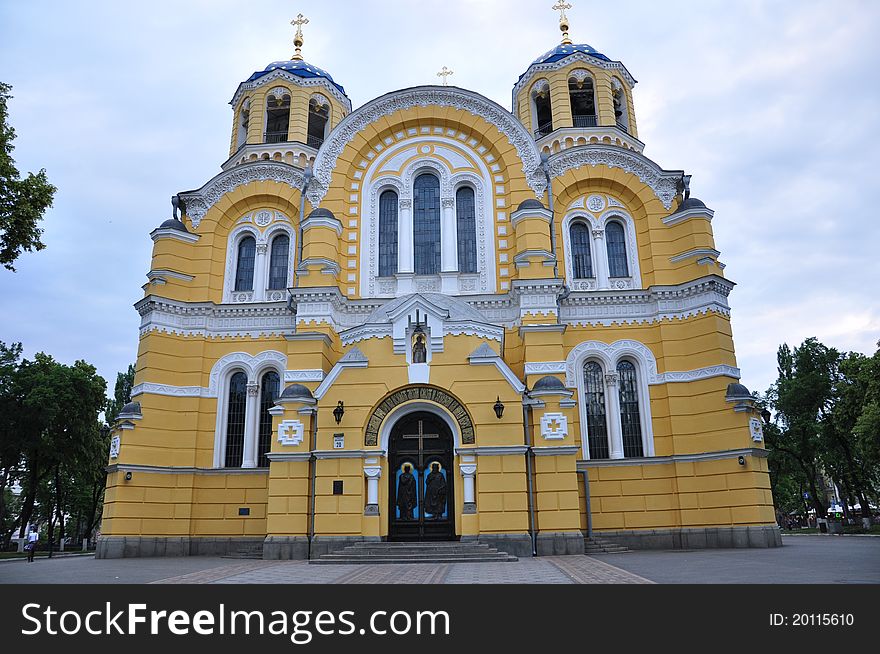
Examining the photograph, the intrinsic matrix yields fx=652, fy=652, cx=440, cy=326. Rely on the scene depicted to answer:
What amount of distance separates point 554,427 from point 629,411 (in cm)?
546

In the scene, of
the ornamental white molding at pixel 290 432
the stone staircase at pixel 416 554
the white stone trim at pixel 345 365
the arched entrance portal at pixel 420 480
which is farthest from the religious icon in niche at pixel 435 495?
the ornamental white molding at pixel 290 432

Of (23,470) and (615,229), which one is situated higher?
(615,229)

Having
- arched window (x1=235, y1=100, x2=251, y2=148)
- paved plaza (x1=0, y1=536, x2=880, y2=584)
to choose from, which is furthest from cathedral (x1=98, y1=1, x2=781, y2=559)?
paved plaza (x1=0, y1=536, x2=880, y2=584)

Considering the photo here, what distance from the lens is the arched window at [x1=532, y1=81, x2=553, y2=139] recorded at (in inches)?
1201

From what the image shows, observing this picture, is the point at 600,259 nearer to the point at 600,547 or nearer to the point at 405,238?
the point at 405,238

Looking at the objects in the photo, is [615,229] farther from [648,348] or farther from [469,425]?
[469,425]

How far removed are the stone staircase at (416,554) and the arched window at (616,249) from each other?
42.1 feet

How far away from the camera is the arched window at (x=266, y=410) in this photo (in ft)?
80.8

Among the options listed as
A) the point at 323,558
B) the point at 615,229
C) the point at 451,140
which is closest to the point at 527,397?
the point at 323,558

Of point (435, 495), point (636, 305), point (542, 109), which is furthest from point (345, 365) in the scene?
point (542, 109)

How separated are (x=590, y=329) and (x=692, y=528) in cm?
782

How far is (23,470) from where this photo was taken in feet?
134

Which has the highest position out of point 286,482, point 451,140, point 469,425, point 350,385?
point 451,140

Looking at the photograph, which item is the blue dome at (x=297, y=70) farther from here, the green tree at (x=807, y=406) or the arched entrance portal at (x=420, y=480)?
the green tree at (x=807, y=406)
